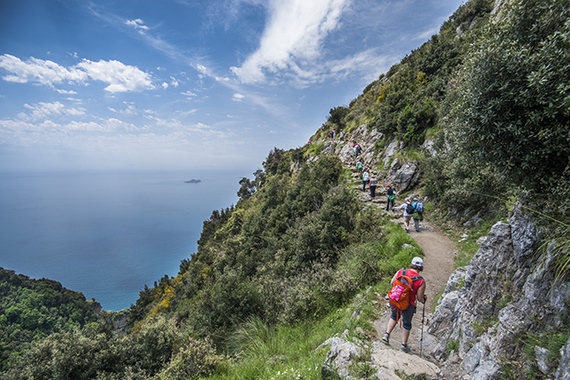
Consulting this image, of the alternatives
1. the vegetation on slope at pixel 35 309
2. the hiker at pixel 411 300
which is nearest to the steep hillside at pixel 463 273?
the hiker at pixel 411 300

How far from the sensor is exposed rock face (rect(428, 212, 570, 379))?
3.10 meters

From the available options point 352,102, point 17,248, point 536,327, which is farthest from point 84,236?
point 536,327

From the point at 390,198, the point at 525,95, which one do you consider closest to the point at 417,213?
the point at 390,198

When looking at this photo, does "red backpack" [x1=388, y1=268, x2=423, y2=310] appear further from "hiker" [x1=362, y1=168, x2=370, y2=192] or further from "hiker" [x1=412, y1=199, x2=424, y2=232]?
"hiker" [x1=362, y1=168, x2=370, y2=192]

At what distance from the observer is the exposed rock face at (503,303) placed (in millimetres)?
3102

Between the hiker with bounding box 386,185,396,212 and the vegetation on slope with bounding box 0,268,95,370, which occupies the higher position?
the hiker with bounding box 386,185,396,212

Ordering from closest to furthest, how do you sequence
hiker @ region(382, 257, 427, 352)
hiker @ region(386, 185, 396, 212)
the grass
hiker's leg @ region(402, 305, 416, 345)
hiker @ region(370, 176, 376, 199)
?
hiker @ region(382, 257, 427, 352) → hiker's leg @ region(402, 305, 416, 345) → the grass → hiker @ region(386, 185, 396, 212) → hiker @ region(370, 176, 376, 199)

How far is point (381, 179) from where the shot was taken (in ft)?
63.2

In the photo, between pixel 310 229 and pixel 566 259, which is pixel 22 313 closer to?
pixel 310 229

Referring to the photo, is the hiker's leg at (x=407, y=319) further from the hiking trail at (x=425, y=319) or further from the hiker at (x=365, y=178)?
the hiker at (x=365, y=178)

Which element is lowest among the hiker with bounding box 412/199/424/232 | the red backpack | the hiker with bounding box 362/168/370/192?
the red backpack

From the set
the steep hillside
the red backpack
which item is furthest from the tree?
the red backpack

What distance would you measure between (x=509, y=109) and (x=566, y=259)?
2.46 metres

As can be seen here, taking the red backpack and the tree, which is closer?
the tree
